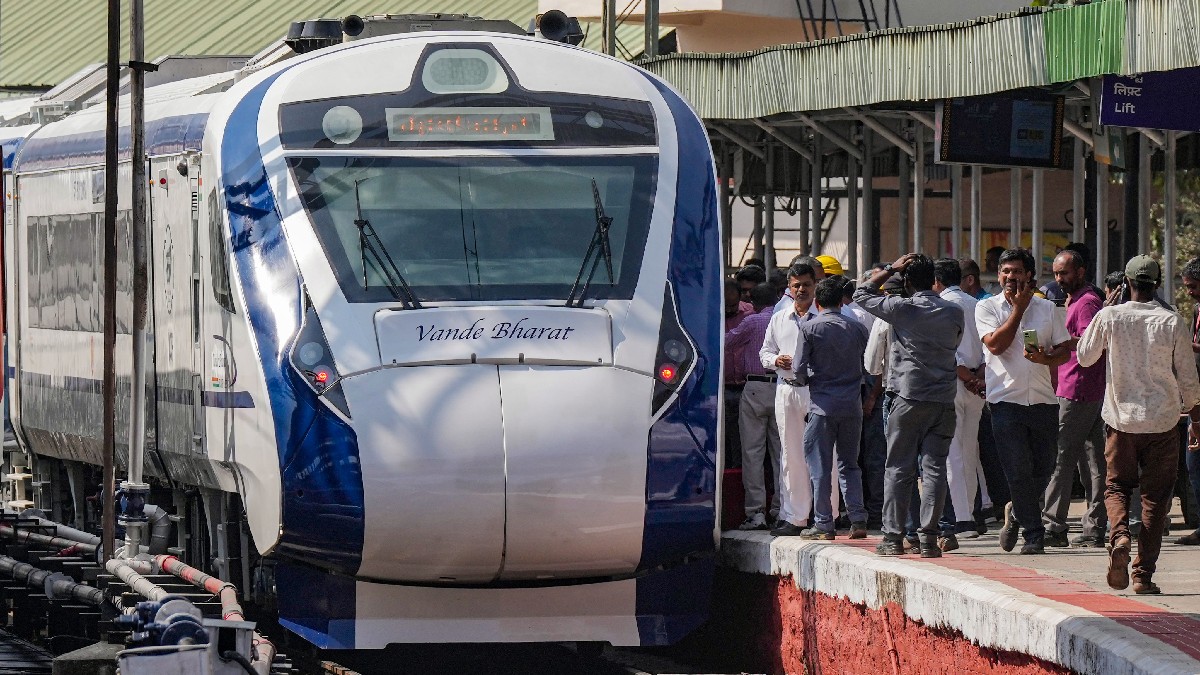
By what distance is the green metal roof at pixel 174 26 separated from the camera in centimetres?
3422

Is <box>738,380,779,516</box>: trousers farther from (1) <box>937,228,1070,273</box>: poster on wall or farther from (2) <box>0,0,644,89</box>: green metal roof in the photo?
(2) <box>0,0,644,89</box>: green metal roof

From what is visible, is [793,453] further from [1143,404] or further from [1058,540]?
[1143,404]

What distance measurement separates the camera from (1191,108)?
13.5 m

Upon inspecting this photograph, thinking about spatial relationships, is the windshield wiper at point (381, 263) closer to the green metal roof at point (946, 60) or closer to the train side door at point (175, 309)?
the train side door at point (175, 309)

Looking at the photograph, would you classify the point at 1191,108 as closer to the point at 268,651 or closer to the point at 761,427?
the point at 761,427

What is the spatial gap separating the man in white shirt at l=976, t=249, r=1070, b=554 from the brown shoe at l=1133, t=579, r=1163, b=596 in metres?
1.64

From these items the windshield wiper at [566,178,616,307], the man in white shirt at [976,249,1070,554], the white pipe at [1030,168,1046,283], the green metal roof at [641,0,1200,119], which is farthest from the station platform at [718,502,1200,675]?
the white pipe at [1030,168,1046,283]

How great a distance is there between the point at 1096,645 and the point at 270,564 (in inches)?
179

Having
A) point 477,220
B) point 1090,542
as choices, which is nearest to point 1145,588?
point 1090,542

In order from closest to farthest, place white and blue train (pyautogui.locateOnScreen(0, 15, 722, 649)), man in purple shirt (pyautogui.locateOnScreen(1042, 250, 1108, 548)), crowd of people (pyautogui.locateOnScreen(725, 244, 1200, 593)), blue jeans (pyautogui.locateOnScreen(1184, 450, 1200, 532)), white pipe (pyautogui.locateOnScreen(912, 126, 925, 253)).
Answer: white and blue train (pyautogui.locateOnScreen(0, 15, 722, 649)), crowd of people (pyautogui.locateOnScreen(725, 244, 1200, 593)), man in purple shirt (pyautogui.locateOnScreen(1042, 250, 1108, 548)), blue jeans (pyautogui.locateOnScreen(1184, 450, 1200, 532)), white pipe (pyautogui.locateOnScreen(912, 126, 925, 253))

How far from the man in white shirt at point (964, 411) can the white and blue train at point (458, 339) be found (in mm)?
1866

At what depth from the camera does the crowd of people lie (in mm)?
10234

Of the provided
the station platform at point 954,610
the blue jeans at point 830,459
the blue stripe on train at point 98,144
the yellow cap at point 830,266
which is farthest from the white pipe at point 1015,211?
the blue stripe on train at point 98,144

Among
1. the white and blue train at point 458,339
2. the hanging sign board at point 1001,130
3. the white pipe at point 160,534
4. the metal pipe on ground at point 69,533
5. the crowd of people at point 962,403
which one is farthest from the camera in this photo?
the hanging sign board at point 1001,130
